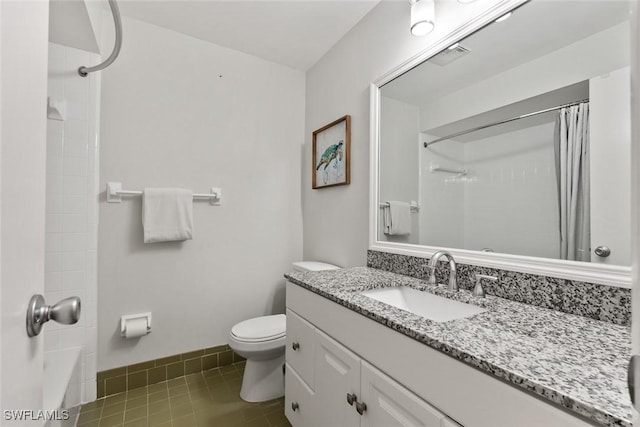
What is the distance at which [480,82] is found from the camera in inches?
47.8

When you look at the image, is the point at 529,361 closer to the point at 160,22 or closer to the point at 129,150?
the point at 129,150

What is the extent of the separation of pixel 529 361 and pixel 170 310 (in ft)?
6.43

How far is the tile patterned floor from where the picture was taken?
152 centimetres

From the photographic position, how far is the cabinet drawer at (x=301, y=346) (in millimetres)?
1225

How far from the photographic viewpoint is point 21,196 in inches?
18.8

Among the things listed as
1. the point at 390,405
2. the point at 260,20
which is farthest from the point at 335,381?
Result: the point at 260,20

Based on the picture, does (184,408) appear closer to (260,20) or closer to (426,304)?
(426,304)

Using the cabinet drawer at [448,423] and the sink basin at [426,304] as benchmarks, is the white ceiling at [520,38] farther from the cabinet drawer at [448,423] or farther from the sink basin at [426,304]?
the cabinet drawer at [448,423]

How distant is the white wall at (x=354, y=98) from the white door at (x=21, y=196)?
141cm

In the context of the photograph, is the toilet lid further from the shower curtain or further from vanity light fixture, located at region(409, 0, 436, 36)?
vanity light fixture, located at region(409, 0, 436, 36)

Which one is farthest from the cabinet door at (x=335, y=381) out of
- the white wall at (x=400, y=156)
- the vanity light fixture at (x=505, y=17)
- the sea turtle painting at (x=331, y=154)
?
the vanity light fixture at (x=505, y=17)

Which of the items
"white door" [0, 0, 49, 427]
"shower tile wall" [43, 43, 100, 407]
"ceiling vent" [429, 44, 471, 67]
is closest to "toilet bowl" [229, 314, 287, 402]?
"shower tile wall" [43, 43, 100, 407]

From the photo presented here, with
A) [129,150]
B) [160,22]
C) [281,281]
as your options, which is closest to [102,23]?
[160,22]

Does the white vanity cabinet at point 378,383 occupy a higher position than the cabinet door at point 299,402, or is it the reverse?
the white vanity cabinet at point 378,383
